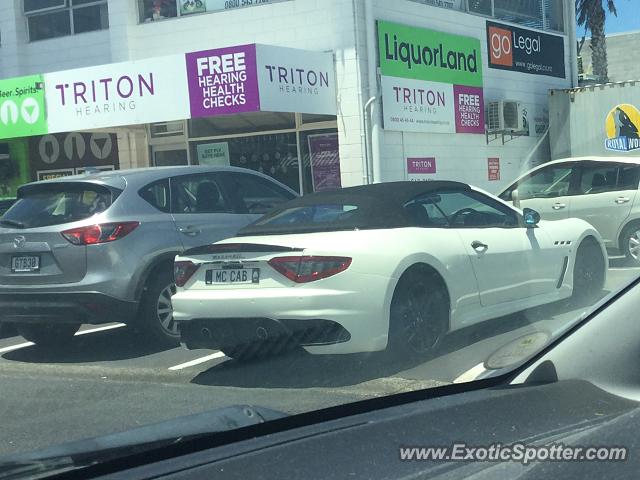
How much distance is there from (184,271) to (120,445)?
3.49m

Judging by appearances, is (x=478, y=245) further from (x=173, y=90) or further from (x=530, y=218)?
(x=173, y=90)

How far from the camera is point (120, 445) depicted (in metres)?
2.55

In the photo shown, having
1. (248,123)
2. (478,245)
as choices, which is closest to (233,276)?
(478,245)

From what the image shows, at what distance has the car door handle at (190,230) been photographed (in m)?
7.52

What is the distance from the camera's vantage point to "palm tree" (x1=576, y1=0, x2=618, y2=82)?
53.7 feet

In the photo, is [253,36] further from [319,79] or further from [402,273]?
[402,273]

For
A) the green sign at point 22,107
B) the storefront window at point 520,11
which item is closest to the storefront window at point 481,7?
the storefront window at point 520,11

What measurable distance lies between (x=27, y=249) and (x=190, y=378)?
207 centimetres

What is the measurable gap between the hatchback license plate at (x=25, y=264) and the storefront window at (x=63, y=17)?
32.9 feet

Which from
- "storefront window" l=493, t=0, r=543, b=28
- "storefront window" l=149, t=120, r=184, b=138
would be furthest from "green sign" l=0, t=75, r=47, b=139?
"storefront window" l=493, t=0, r=543, b=28

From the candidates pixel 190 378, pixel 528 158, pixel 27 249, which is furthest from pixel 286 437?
pixel 528 158

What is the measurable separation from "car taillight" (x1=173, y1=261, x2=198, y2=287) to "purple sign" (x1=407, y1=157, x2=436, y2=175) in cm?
764

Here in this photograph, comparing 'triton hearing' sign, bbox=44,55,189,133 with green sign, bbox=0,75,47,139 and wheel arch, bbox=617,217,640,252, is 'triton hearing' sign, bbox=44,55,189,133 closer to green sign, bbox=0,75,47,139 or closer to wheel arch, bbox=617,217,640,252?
green sign, bbox=0,75,47,139

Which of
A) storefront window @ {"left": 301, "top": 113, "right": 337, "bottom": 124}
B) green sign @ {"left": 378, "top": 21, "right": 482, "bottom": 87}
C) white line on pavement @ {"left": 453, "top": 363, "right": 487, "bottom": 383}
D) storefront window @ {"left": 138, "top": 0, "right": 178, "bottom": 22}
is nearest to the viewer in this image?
white line on pavement @ {"left": 453, "top": 363, "right": 487, "bottom": 383}
